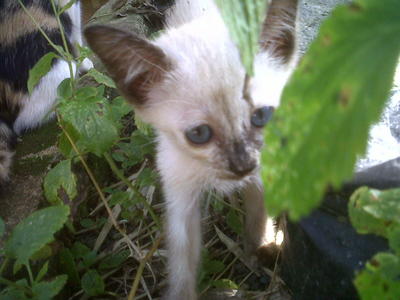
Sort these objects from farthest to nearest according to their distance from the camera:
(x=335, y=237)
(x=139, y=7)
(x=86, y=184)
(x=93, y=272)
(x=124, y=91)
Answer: (x=139, y=7) → (x=86, y=184) → (x=93, y=272) → (x=124, y=91) → (x=335, y=237)

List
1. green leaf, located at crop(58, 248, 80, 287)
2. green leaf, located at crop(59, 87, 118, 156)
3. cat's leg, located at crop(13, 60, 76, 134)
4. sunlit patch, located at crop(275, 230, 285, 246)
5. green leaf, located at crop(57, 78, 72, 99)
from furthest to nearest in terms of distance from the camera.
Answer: cat's leg, located at crop(13, 60, 76, 134) < sunlit patch, located at crop(275, 230, 285, 246) < green leaf, located at crop(58, 248, 80, 287) < green leaf, located at crop(57, 78, 72, 99) < green leaf, located at crop(59, 87, 118, 156)

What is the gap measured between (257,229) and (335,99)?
1517 millimetres

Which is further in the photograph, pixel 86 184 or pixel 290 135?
pixel 86 184

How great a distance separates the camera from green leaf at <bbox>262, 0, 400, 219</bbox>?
0.38 meters

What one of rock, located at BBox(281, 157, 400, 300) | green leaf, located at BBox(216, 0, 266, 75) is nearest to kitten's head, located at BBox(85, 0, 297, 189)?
rock, located at BBox(281, 157, 400, 300)

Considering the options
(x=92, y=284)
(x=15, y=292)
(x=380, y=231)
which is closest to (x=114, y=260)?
(x=92, y=284)

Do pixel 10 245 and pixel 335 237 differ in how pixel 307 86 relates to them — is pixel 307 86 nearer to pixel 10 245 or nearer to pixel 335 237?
pixel 335 237

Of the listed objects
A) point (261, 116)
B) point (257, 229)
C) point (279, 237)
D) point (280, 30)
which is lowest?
point (279, 237)

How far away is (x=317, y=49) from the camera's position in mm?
416

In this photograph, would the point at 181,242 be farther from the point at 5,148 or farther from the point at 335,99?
the point at 335,99

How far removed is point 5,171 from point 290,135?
1667 mm

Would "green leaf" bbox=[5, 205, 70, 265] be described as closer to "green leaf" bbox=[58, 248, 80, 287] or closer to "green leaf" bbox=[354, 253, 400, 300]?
"green leaf" bbox=[58, 248, 80, 287]

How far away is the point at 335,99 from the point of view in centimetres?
40

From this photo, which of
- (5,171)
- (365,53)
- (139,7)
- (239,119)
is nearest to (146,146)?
(5,171)
